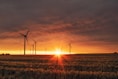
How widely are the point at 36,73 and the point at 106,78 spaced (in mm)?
9255

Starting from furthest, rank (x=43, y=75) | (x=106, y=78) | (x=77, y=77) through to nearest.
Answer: (x=43, y=75)
(x=77, y=77)
(x=106, y=78)

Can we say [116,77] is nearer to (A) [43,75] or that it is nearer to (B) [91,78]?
(B) [91,78]

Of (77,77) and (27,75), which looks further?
(27,75)

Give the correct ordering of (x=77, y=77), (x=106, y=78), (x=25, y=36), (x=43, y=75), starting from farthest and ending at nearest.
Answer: (x=25, y=36) < (x=43, y=75) < (x=77, y=77) < (x=106, y=78)

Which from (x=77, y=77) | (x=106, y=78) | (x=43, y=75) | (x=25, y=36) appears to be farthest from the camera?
(x=25, y=36)

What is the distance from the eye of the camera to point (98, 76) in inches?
1146

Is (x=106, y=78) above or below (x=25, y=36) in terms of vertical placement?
below

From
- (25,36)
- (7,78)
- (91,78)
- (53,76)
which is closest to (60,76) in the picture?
(53,76)

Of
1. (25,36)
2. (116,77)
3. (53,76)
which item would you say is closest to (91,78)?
(116,77)

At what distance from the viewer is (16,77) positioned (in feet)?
106

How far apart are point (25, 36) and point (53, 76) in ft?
300

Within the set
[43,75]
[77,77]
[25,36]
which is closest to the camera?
[77,77]

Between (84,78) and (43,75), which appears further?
(43,75)

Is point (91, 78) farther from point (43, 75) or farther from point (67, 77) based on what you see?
point (43, 75)
